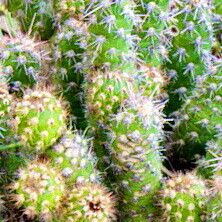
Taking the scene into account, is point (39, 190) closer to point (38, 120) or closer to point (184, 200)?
point (38, 120)

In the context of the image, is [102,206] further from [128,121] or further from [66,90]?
[66,90]

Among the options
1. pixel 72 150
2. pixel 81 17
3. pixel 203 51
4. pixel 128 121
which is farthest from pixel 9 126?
pixel 203 51

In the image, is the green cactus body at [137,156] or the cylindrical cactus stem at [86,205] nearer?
the cylindrical cactus stem at [86,205]

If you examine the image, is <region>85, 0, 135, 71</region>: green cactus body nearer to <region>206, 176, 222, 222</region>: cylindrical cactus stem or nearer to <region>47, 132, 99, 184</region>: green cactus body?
<region>47, 132, 99, 184</region>: green cactus body

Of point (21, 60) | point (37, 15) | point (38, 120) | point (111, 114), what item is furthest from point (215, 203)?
point (37, 15)

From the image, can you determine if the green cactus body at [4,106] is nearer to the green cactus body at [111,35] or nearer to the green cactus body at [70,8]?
the green cactus body at [111,35]

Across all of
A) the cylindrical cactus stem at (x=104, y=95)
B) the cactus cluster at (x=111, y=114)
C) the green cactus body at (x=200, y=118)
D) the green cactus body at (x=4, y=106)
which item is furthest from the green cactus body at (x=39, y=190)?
the green cactus body at (x=200, y=118)
